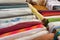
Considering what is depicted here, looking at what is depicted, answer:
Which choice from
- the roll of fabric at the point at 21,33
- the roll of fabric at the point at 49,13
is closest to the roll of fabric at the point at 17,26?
the roll of fabric at the point at 21,33

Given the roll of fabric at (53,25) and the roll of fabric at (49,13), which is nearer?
the roll of fabric at (53,25)

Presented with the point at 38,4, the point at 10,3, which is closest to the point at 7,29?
the point at 10,3

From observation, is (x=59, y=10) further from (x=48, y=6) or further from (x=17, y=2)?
(x=17, y=2)

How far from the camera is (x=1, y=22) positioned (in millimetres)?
725

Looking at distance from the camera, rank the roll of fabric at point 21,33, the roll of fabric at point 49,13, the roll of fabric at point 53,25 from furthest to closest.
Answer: the roll of fabric at point 49,13
the roll of fabric at point 53,25
the roll of fabric at point 21,33

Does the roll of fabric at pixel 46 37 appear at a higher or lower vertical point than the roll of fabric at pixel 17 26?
lower

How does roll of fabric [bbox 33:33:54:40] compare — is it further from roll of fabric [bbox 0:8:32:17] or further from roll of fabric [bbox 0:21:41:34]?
roll of fabric [bbox 0:8:32:17]

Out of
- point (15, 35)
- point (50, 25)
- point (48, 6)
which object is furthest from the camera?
point (48, 6)

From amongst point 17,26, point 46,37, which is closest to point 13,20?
point 17,26

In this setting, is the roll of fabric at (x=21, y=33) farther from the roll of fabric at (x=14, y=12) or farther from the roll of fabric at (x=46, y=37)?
the roll of fabric at (x=14, y=12)

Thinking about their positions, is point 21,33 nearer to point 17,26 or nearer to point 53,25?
point 17,26

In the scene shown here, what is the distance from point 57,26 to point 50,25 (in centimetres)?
4

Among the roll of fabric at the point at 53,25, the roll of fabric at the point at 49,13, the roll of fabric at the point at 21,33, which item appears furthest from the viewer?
the roll of fabric at the point at 49,13

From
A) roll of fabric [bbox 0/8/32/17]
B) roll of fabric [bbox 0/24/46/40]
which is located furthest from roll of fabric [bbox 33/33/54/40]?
roll of fabric [bbox 0/8/32/17]
